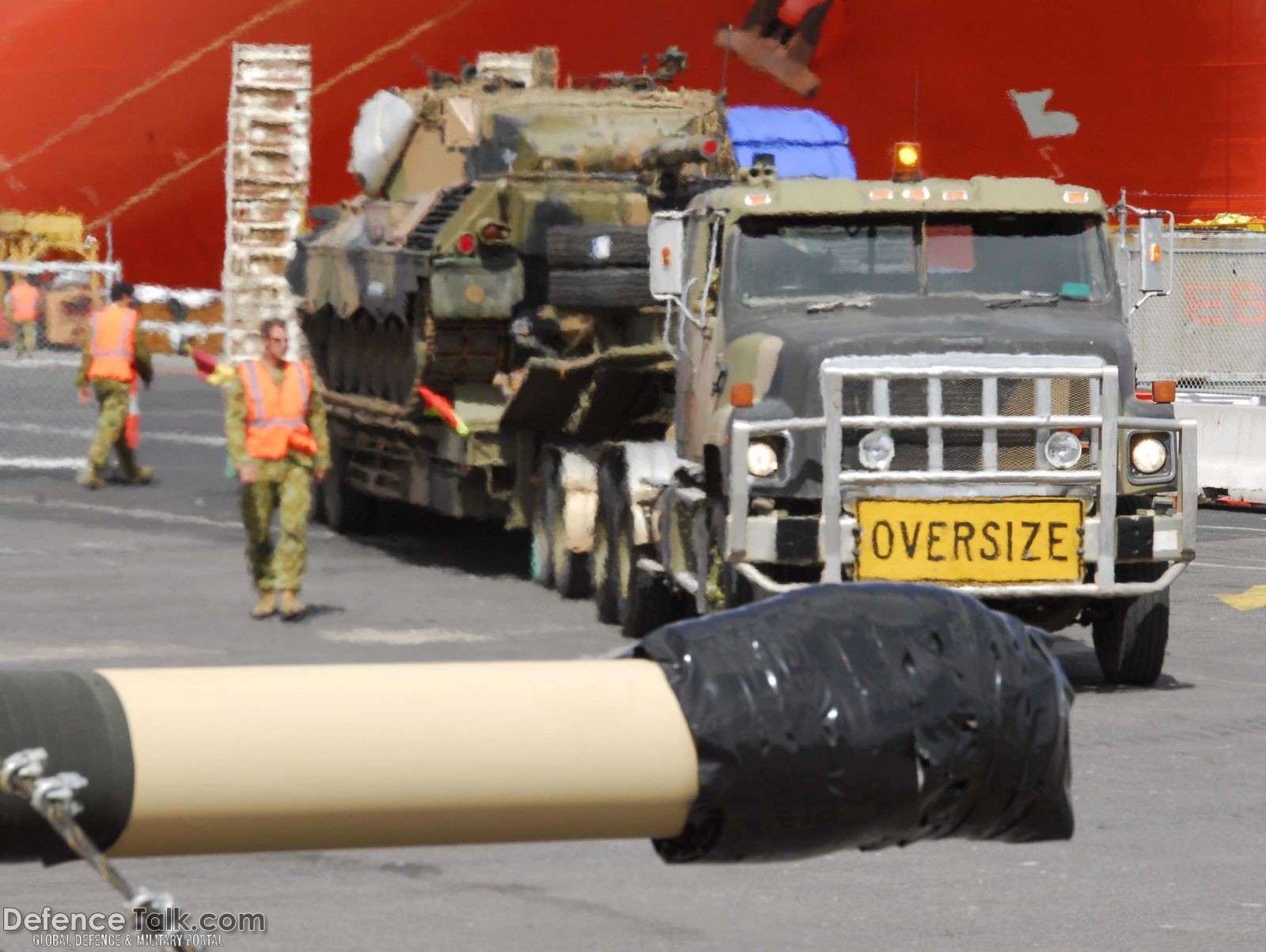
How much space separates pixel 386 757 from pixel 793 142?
1654 centimetres

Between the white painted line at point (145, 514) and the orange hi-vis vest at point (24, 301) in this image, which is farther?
the orange hi-vis vest at point (24, 301)

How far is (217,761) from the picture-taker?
10.9 feet

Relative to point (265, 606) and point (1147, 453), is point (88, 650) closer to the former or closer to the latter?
point (265, 606)

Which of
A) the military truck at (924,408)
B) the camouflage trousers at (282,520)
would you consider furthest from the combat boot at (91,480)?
the military truck at (924,408)

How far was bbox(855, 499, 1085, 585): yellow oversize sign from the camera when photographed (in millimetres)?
11383

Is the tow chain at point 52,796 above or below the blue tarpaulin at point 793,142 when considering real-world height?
below

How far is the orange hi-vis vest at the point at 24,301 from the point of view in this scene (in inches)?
1610

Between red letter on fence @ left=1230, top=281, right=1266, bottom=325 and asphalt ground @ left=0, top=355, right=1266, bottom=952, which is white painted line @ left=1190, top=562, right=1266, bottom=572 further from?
red letter on fence @ left=1230, top=281, right=1266, bottom=325

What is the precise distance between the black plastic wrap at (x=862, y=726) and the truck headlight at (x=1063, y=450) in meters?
8.28

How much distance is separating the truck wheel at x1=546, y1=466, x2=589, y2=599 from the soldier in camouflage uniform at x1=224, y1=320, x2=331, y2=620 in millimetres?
1595

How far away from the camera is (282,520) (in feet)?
46.8

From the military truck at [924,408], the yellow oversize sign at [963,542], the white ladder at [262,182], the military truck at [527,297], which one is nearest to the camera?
the yellow oversize sign at [963,542]

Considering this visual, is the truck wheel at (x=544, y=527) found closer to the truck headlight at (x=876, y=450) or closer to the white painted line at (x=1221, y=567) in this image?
the truck headlight at (x=876, y=450)

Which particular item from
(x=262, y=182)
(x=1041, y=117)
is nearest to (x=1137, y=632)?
(x=262, y=182)
